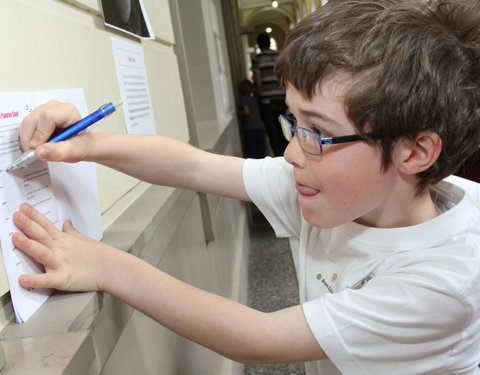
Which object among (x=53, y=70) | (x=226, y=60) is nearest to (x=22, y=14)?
(x=53, y=70)

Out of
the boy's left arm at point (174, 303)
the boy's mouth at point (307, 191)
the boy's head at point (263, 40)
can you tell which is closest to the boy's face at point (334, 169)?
the boy's mouth at point (307, 191)

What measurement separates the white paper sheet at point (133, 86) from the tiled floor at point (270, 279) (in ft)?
5.11

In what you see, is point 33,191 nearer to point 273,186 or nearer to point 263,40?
point 273,186

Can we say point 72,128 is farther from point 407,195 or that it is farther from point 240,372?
point 240,372

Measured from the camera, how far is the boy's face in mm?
663

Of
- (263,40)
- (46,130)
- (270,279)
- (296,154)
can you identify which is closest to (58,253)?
(46,130)

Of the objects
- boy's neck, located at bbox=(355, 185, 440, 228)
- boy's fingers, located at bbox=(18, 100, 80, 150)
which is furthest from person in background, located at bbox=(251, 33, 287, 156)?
boy's fingers, located at bbox=(18, 100, 80, 150)

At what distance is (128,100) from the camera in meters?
0.92

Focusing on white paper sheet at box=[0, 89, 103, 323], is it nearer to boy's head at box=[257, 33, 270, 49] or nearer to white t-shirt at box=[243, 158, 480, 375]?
white t-shirt at box=[243, 158, 480, 375]

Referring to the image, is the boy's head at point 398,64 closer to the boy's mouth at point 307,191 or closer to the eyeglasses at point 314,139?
the eyeglasses at point 314,139

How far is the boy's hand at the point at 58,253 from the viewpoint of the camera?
0.51 metres

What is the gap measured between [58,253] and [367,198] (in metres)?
0.50

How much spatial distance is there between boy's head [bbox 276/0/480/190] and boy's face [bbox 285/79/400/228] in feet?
0.05

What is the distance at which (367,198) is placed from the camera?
716mm
